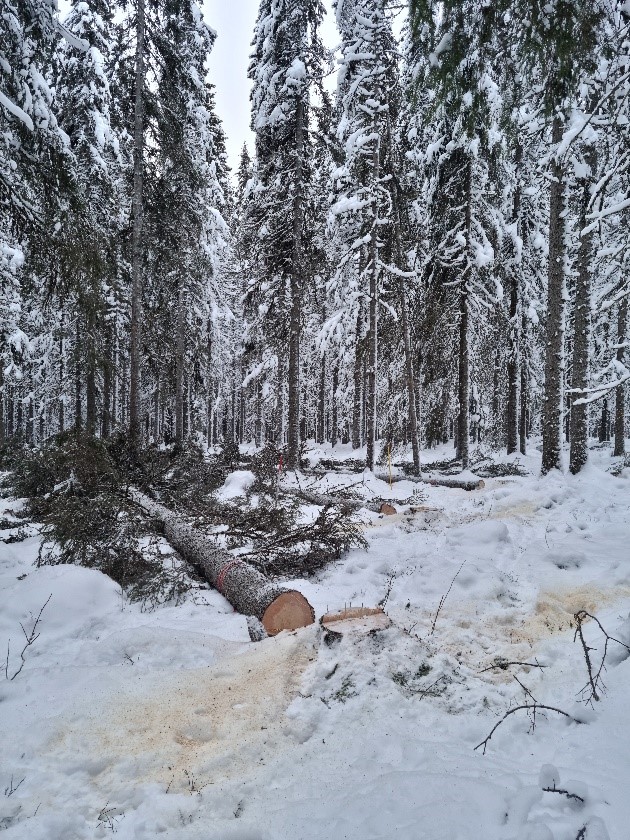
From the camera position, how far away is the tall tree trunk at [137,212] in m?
12.2

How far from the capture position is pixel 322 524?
6.81 m

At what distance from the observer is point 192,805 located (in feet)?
7.75

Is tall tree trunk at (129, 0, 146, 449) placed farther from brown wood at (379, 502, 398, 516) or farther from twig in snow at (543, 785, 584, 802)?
twig in snow at (543, 785, 584, 802)

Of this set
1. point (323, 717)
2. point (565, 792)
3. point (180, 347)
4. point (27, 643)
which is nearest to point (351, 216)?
point (180, 347)

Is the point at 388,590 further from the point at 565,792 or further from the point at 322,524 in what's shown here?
the point at 565,792

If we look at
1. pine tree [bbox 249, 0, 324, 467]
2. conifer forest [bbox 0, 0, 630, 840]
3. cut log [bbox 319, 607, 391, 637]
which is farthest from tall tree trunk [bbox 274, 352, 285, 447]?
cut log [bbox 319, 607, 391, 637]

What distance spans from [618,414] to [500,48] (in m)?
19.4

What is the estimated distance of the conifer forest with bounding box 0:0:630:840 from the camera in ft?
8.07

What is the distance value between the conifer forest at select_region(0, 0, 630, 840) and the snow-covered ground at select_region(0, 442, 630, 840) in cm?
2

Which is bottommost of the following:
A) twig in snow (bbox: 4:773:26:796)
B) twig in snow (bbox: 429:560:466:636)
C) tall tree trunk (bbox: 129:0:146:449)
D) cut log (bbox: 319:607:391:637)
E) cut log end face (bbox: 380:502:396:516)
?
twig in snow (bbox: 4:773:26:796)

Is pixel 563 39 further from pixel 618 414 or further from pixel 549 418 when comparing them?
pixel 618 414

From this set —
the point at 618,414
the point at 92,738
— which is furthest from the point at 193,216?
the point at 618,414

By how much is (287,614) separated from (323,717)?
4.76ft

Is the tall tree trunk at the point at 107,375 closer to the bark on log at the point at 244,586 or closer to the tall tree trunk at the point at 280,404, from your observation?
the bark on log at the point at 244,586
